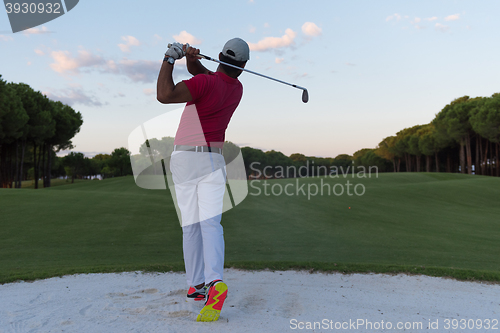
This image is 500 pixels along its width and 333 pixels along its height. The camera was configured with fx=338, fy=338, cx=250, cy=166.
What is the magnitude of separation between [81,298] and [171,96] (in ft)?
8.43

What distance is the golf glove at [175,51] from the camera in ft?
10.0

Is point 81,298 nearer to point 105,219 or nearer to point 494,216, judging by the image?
point 105,219

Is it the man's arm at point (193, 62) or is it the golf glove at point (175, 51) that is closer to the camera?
the golf glove at point (175, 51)

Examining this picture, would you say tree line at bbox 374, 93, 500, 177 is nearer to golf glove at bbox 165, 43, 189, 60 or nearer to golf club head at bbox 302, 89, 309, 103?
golf club head at bbox 302, 89, 309, 103

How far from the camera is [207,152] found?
11.1 ft

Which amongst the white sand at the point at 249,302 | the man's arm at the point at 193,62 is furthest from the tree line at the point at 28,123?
the man's arm at the point at 193,62

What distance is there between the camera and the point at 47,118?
3434cm

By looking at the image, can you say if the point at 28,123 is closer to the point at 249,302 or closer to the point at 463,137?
the point at 249,302

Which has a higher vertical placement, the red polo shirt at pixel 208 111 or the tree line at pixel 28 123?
the tree line at pixel 28 123

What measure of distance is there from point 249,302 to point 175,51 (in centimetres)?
272

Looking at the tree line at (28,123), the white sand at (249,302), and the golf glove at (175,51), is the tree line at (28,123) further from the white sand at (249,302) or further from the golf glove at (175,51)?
the golf glove at (175,51)

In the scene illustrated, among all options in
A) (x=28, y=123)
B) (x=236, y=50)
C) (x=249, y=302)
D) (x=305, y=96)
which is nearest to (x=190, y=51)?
(x=236, y=50)

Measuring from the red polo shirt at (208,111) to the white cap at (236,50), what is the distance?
0.69ft

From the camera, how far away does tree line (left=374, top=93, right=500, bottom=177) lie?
38.9m
